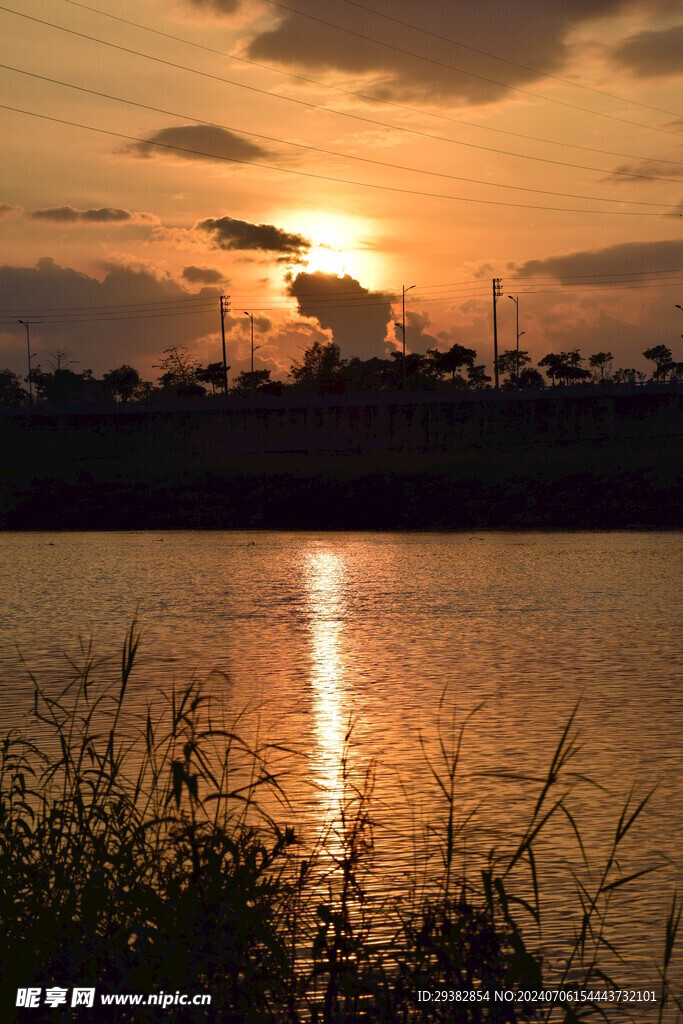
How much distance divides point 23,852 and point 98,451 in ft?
357

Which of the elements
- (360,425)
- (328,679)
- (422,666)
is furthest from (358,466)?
(328,679)

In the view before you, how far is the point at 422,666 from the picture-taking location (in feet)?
69.3

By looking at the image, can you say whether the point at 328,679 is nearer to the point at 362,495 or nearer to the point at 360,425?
the point at 362,495

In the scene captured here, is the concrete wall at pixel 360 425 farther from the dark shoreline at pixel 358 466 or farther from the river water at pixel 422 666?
the river water at pixel 422 666

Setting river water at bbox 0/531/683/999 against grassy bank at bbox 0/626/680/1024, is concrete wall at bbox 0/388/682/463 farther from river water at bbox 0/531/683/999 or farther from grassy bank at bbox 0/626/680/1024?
grassy bank at bbox 0/626/680/1024

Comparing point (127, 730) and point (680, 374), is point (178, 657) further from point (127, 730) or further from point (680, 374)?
point (680, 374)

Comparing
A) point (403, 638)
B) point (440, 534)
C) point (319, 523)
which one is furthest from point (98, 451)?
point (403, 638)

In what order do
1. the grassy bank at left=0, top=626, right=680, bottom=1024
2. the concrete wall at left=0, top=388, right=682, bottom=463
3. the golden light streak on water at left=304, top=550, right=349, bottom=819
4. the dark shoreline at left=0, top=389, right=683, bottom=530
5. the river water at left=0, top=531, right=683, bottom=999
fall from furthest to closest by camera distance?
the concrete wall at left=0, top=388, right=682, bottom=463 → the dark shoreline at left=0, top=389, right=683, bottom=530 → the golden light streak on water at left=304, top=550, right=349, bottom=819 → the river water at left=0, top=531, right=683, bottom=999 → the grassy bank at left=0, top=626, right=680, bottom=1024

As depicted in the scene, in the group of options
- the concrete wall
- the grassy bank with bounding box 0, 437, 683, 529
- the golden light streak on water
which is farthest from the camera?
the concrete wall

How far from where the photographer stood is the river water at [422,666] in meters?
11.5

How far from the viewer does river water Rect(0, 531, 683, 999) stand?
1155 centimetres

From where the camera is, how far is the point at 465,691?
1853 centimetres

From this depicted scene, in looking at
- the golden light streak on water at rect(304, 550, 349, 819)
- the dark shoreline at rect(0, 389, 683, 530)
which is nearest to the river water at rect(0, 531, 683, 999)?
the golden light streak on water at rect(304, 550, 349, 819)

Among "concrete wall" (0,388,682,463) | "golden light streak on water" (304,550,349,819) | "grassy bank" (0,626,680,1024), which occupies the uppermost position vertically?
"concrete wall" (0,388,682,463)
